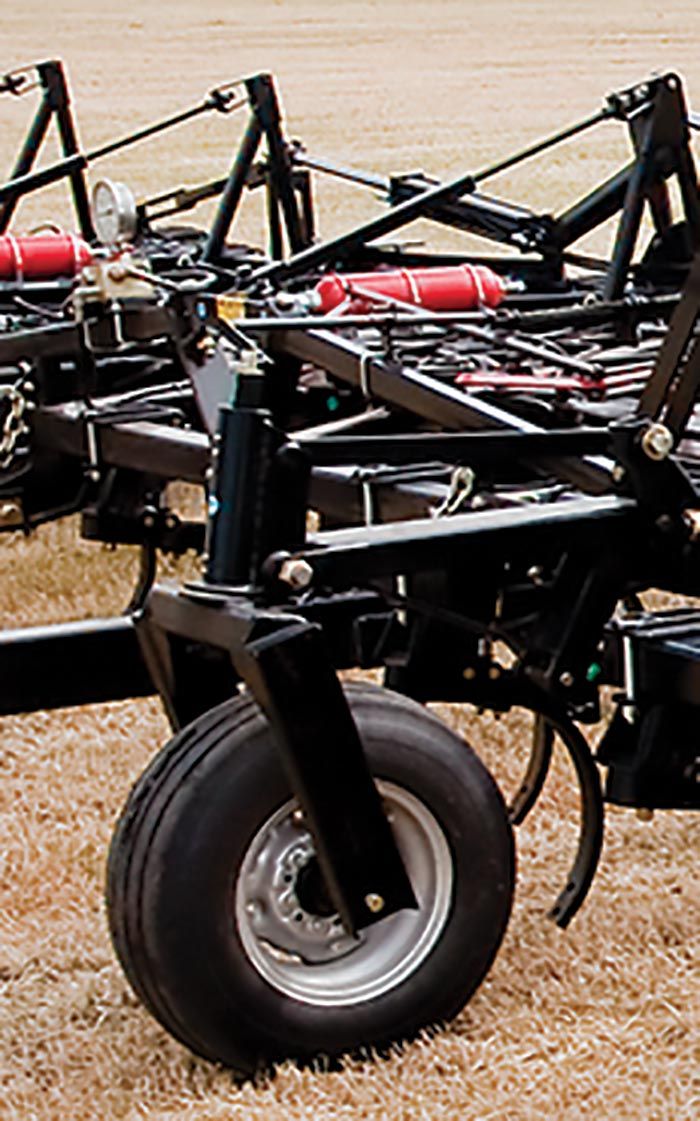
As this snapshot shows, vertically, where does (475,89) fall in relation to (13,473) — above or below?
below

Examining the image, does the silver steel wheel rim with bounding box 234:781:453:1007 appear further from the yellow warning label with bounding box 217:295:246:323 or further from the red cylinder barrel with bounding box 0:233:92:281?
the red cylinder barrel with bounding box 0:233:92:281

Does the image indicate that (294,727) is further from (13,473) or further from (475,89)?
(475,89)

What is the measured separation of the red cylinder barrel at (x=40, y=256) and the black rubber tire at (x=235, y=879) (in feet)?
13.1

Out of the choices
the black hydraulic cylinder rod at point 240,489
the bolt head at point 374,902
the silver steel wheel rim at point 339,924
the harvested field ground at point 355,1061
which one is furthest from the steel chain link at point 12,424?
the bolt head at point 374,902

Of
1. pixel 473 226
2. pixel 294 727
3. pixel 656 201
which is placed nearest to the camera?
pixel 294 727

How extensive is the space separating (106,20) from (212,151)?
16969mm

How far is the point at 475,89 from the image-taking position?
89.9 ft

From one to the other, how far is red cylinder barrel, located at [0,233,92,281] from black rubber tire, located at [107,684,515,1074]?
157 inches

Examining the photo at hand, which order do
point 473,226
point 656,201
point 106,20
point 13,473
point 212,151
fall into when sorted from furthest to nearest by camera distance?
point 106,20 → point 212,151 → point 473,226 → point 656,201 → point 13,473

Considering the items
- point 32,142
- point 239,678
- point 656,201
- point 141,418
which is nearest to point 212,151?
point 32,142

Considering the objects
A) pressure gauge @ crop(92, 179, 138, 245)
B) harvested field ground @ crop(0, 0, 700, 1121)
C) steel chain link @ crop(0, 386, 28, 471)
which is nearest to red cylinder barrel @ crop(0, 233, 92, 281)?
pressure gauge @ crop(92, 179, 138, 245)

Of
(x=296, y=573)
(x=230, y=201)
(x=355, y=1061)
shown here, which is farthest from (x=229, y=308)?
(x=230, y=201)

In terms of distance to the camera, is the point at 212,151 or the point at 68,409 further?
the point at 212,151

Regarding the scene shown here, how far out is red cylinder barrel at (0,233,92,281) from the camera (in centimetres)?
707
